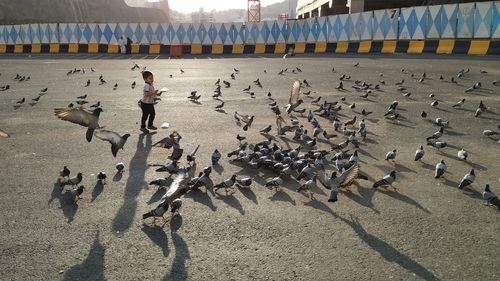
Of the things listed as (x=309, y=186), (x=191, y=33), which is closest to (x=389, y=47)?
(x=191, y=33)

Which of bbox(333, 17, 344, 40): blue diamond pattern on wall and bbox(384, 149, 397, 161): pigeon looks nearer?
bbox(384, 149, 397, 161): pigeon

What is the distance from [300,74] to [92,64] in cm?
1575

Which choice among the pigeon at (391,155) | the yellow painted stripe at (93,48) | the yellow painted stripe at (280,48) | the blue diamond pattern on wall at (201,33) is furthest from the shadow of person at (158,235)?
the yellow painted stripe at (93,48)

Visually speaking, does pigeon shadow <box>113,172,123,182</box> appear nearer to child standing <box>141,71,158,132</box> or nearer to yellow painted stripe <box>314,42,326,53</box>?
child standing <box>141,71,158,132</box>

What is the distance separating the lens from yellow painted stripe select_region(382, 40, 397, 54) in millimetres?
29562

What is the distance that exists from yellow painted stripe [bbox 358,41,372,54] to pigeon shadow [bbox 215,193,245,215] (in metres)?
26.9

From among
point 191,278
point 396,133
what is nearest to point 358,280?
point 191,278

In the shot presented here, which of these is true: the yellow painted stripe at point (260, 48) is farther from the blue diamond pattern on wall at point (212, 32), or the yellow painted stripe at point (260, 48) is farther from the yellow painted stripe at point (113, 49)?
the yellow painted stripe at point (113, 49)

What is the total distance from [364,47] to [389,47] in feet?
6.25

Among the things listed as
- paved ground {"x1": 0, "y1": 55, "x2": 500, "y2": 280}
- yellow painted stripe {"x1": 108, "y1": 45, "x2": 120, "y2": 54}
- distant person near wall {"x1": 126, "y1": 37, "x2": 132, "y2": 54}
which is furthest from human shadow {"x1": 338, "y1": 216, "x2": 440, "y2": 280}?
yellow painted stripe {"x1": 108, "y1": 45, "x2": 120, "y2": 54}

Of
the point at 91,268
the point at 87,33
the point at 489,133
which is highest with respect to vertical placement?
the point at 87,33

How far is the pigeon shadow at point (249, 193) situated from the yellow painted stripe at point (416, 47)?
25.5 metres

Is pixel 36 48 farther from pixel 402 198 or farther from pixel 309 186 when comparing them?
pixel 402 198

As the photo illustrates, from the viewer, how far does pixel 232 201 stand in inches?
256
